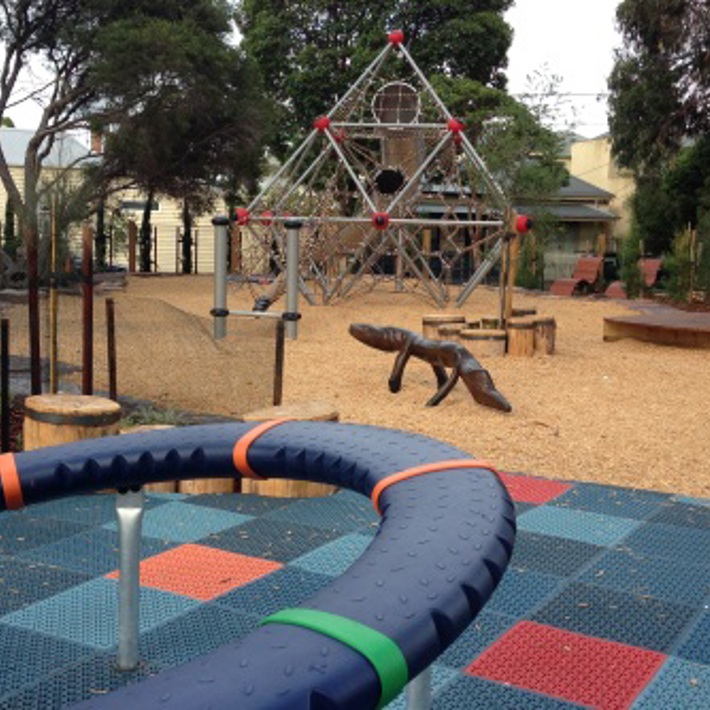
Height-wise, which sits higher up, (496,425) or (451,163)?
(451,163)

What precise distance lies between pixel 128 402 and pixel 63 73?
18.8m

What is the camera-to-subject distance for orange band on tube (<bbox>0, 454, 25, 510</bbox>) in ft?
8.16

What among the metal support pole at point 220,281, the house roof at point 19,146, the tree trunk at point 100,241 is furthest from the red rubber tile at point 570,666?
the house roof at point 19,146

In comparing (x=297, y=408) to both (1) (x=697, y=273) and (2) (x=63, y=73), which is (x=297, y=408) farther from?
(2) (x=63, y=73)

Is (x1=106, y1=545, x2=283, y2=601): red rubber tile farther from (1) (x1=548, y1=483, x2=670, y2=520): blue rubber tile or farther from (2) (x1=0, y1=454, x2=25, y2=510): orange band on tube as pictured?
(1) (x1=548, y1=483, x2=670, y2=520): blue rubber tile

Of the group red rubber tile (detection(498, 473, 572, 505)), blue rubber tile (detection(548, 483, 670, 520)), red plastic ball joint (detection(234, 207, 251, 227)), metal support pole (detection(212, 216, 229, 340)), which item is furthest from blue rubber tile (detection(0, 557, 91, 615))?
red plastic ball joint (detection(234, 207, 251, 227))

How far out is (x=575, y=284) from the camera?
70.8 feet

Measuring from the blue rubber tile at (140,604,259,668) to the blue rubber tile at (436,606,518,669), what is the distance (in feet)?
2.15

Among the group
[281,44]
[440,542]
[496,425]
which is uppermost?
[281,44]

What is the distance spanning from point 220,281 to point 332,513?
24.1 ft

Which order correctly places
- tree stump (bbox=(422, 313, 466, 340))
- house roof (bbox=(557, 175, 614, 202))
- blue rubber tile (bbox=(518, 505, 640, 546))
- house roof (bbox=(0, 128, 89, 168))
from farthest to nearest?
house roof (bbox=(557, 175, 614, 202)) → house roof (bbox=(0, 128, 89, 168)) → tree stump (bbox=(422, 313, 466, 340)) → blue rubber tile (bbox=(518, 505, 640, 546))

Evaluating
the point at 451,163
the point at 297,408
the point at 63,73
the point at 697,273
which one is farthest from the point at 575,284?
the point at 297,408

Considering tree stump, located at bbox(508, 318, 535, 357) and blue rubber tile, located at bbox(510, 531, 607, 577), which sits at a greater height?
tree stump, located at bbox(508, 318, 535, 357)

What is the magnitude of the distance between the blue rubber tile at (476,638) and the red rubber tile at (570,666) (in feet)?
0.09
